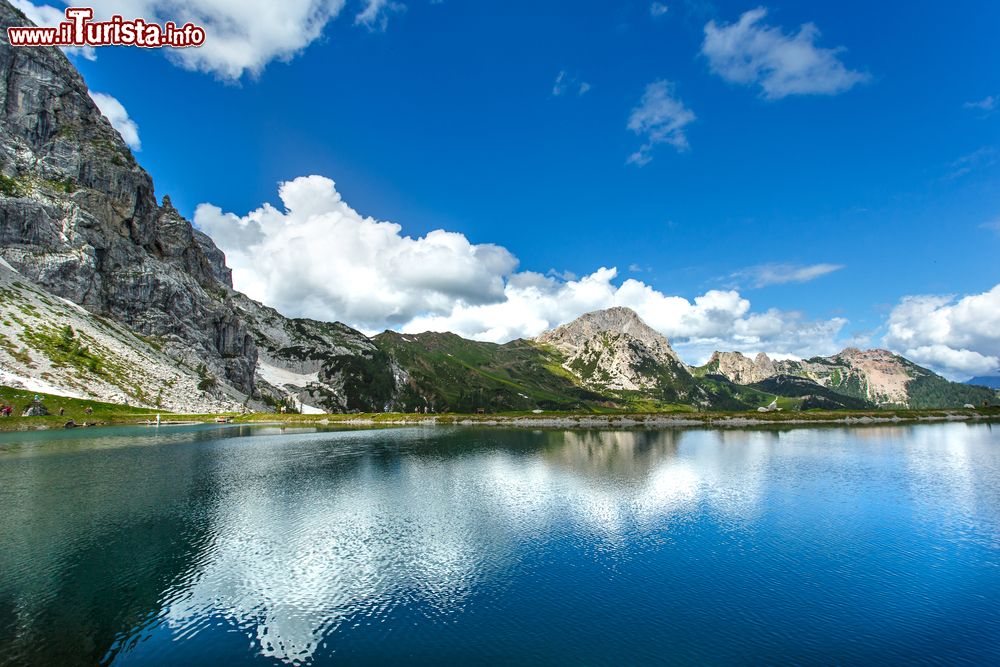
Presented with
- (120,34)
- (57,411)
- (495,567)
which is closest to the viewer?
(495,567)

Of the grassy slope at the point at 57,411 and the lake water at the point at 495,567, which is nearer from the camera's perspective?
the lake water at the point at 495,567

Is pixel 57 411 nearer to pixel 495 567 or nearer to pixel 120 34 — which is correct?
pixel 120 34

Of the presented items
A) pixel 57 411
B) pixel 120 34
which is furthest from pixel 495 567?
pixel 57 411

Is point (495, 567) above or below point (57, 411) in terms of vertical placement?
below

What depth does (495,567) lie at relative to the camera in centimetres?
3666

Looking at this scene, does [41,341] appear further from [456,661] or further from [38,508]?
[456,661]

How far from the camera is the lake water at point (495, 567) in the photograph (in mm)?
25375

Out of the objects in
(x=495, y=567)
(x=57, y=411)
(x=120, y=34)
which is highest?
(x=120, y=34)

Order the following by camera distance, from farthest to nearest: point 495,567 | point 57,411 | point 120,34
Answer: point 57,411 → point 120,34 → point 495,567

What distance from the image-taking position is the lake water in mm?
25375

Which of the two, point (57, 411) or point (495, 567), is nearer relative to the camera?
point (495, 567)

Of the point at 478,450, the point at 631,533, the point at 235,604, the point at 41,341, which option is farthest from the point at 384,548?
the point at 41,341

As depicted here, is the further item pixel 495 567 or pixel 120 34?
pixel 120 34

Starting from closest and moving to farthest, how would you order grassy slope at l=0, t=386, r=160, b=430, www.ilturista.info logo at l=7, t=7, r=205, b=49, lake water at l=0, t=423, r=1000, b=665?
lake water at l=0, t=423, r=1000, b=665
www.ilturista.info logo at l=7, t=7, r=205, b=49
grassy slope at l=0, t=386, r=160, b=430
